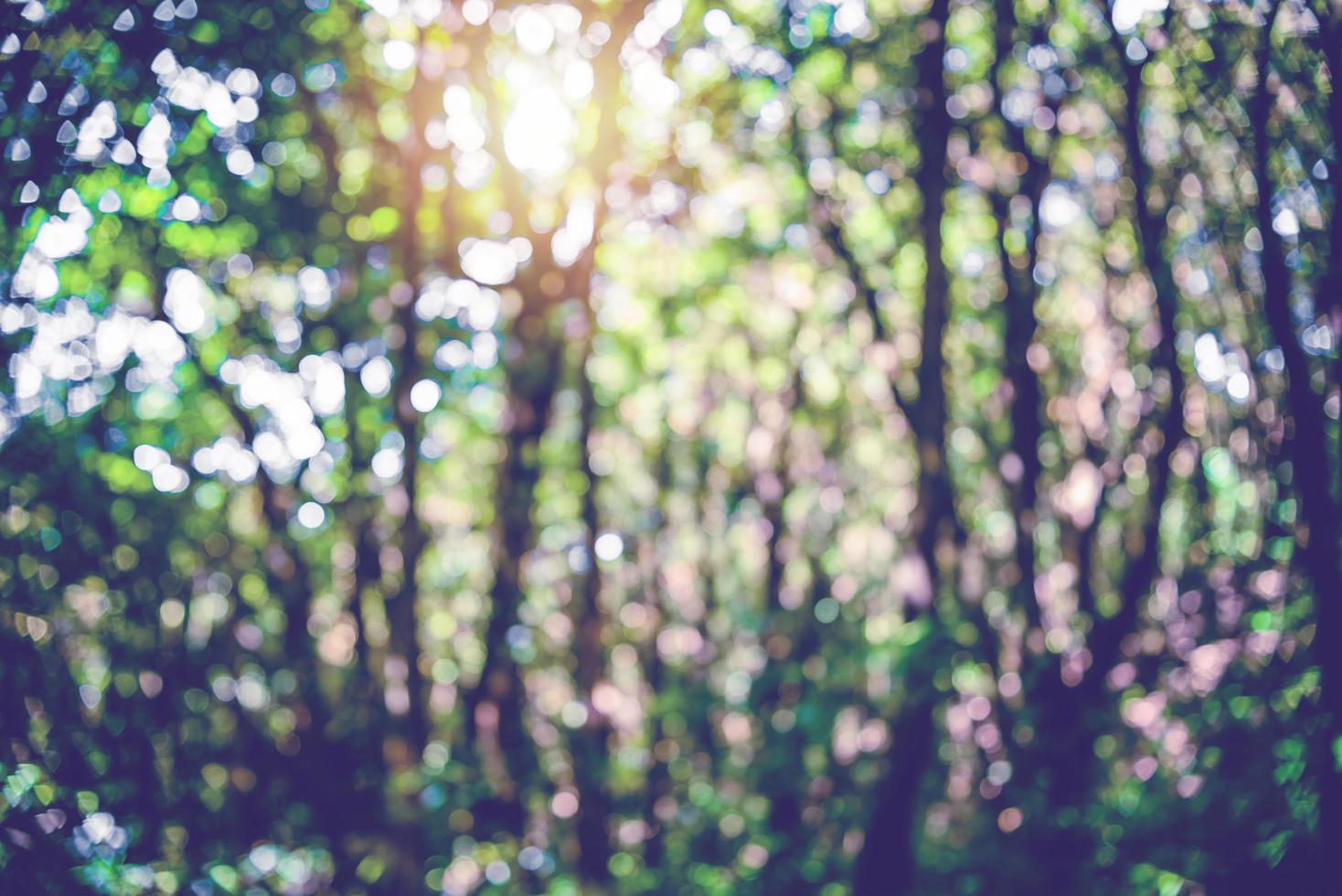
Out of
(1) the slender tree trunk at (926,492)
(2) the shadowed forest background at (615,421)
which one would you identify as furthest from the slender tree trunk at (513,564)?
(1) the slender tree trunk at (926,492)

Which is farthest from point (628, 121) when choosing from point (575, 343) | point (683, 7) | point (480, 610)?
point (480, 610)

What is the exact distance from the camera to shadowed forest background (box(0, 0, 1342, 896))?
3363mm

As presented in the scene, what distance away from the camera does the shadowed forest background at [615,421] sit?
11.0 feet

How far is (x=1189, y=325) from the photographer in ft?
14.4

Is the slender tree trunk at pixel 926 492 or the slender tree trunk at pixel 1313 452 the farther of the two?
the slender tree trunk at pixel 926 492

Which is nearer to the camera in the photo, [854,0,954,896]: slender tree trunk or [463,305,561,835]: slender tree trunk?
[854,0,954,896]: slender tree trunk

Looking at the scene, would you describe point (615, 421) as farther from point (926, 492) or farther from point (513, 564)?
point (926, 492)

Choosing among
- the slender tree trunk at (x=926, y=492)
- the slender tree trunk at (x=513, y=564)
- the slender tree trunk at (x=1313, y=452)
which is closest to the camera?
the slender tree trunk at (x=1313, y=452)

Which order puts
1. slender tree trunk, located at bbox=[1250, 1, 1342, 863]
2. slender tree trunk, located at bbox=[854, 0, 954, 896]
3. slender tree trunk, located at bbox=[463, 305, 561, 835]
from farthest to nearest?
slender tree trunk, located at bbox=[463, 305, 561, 835] < slender tree trunk, located at bbox=[854, 0, 954, 896] < slender tree trunk, located at bbox=[1250, 1, 1342, 863]

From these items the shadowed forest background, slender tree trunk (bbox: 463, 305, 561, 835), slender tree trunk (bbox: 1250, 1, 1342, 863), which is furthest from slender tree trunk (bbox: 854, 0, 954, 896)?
slender tree trunk (bbox: 463, 305, 561, 835)

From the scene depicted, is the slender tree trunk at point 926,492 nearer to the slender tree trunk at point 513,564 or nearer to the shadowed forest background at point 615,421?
the shadowed forest background at point 615,421

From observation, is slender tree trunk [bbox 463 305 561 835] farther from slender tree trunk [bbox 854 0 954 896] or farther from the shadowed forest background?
slender tree trunk [bbox 854 0 954 896]

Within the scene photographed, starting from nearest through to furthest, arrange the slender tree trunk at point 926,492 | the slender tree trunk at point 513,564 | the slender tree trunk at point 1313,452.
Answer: the slender tree trunk at point 1313,452
the slender tree trunk at point 926,492
the slender tree trunk at point 513,564

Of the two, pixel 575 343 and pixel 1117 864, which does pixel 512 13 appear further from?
pixel 1117 864
